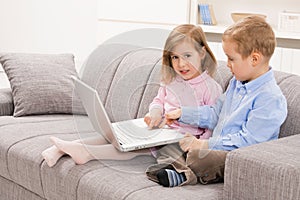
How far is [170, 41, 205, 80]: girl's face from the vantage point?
205 cm

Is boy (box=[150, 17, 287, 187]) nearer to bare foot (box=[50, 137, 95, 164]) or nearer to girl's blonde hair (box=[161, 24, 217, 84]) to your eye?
girl's blonde hair (box=[161, 24, 217, 84])

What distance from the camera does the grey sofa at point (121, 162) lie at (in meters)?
1.77

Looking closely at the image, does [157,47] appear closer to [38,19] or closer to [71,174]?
[71,174]

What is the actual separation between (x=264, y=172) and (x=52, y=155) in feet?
3.14

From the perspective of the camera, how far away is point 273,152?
181 cm

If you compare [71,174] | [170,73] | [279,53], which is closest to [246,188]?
[170,73]

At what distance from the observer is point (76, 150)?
2.28m

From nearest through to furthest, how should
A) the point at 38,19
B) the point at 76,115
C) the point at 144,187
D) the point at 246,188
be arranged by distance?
1. the point at 246,188
2. the point at 144,187
3. the point at 76,115
4. the point at 38,19

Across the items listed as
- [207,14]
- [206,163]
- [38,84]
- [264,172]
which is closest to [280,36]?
[207,14]

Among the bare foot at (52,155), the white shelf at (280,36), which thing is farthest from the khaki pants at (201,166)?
the white shelf at (280,36)

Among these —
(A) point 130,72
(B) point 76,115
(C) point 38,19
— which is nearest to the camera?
(B) point 76,115

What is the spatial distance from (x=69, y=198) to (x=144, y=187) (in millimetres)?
397

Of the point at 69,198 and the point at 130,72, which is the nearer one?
the point at 69,198

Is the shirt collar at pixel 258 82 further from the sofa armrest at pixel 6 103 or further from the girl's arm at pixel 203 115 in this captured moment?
the sofa armrest at pixel 6 103
